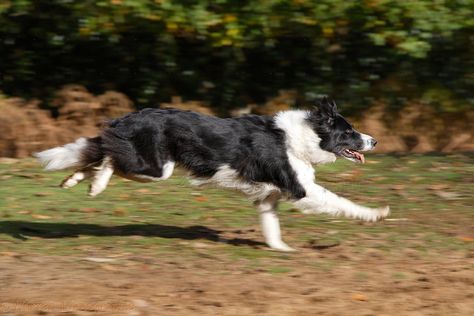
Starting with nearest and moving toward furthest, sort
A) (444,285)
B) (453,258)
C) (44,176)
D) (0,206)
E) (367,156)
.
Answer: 1. (444,285)
2. (453,258)
3. (0,206)
4. (44,176)
5. (367,156)

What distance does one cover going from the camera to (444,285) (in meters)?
7.44

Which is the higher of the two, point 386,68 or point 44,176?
point 386,68

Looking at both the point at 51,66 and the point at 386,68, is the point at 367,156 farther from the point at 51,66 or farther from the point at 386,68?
the point at 51,66

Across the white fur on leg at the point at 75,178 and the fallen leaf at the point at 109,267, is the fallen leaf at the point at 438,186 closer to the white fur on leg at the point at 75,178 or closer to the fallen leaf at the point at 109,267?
the white fur on leg at the point at 75,178

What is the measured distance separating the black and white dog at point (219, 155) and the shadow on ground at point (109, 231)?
0.63 meters

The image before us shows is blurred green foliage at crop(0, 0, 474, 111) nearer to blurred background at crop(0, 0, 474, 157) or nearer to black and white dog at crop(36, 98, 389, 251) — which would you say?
blurred background at crop(0, 0, 474, 157)

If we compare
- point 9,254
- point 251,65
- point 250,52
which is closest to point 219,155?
point 9,254

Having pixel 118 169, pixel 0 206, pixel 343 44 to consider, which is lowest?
pixel 0 206

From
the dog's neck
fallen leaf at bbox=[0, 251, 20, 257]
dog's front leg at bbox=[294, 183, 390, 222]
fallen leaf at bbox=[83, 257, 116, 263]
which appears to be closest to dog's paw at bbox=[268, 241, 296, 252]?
dog's front leg at bbox=[294, 183, 390, 222]

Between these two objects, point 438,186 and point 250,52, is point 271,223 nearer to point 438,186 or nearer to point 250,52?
point 438,186

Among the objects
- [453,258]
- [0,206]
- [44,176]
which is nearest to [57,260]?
[0,206]

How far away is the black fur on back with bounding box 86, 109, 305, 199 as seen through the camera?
8.36m

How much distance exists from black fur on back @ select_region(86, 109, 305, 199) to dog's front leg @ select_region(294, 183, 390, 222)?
9 cm

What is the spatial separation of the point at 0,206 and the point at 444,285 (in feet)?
15.6
